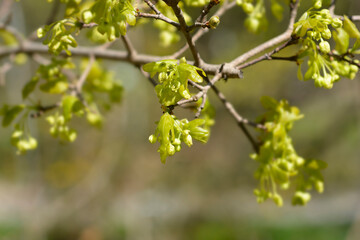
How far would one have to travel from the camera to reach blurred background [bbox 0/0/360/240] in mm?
5297

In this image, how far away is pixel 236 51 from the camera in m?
7.42

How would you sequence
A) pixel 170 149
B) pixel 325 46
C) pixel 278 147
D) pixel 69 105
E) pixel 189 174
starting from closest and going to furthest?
1. pixel 170 149
2. pixel 325 46
3. pixel 278 147
4. pixel 69 105
5. pixel 189 174

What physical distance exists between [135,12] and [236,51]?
6741mm

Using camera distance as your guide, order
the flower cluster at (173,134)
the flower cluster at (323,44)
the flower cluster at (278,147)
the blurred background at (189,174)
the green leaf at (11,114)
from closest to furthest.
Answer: the flower cluster at (173,134) → the flower cluster at (323,44) → the flower cluster at (278,147) → the green leaf at (11,114) → the blurred background at (189,174)

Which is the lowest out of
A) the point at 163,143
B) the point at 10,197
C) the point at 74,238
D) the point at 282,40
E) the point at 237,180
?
the point at 163,143

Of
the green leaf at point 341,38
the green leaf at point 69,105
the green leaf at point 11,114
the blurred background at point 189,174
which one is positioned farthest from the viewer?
the blurred background at point 189,174

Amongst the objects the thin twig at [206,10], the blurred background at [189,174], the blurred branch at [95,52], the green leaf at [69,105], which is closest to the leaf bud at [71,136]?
the green leaf at [69,105]

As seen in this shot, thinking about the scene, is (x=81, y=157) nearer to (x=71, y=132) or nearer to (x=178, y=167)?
(x=178, y=167)

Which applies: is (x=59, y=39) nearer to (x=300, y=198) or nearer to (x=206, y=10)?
(x=206, y=10)

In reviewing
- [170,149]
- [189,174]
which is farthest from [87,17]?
[189,174]

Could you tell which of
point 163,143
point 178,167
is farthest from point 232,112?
point 178,167

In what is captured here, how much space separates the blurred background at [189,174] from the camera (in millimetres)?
5297

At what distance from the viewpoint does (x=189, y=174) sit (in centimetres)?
771

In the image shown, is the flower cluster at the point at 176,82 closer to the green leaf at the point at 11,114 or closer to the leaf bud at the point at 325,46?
the leaf bud at the point at 325,46
